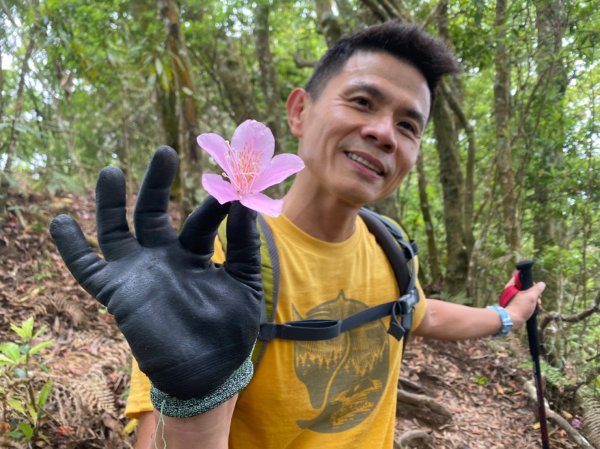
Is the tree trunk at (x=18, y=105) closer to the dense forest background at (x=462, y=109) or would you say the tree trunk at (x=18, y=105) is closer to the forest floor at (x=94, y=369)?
the dense forest background at (x=462, y=109)

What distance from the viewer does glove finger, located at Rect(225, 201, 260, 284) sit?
0.92m

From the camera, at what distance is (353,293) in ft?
5.87

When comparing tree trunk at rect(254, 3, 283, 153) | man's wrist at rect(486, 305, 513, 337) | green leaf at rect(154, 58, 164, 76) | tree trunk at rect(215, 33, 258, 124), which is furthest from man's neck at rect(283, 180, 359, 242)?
tree trunk at rect(215, 33, 258, 124)

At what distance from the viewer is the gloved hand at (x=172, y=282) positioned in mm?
866

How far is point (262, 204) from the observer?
86 centimetres

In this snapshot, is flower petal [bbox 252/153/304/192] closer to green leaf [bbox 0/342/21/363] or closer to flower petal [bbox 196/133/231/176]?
flower petal [bbox 196/133/231/176]

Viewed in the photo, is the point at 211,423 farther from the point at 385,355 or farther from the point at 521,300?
the point at 521,300

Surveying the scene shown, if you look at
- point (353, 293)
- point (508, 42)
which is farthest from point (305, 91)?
point (508, 42)

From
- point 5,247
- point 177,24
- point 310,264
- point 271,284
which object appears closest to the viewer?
point 271,284

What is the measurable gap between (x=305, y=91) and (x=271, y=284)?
971mm

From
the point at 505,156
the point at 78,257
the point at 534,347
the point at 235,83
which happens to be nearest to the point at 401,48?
the point at 78,257

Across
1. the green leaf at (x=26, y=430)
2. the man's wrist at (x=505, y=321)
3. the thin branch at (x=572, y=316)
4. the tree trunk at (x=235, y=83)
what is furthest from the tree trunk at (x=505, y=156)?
the green leaf at (x=26, y=430)

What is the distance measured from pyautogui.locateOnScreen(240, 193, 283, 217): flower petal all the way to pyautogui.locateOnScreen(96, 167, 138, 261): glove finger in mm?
275

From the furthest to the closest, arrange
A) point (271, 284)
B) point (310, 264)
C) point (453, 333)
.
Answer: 1. point (453, 333)
2. point (310, 264)
3. point (271, 284)
